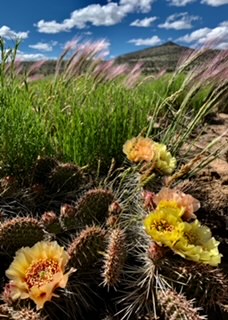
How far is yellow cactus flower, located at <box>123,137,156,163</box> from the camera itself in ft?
8.05

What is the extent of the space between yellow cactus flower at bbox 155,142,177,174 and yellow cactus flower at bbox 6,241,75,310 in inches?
32.3

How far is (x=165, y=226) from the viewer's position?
1.94 m

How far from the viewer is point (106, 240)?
1925mm

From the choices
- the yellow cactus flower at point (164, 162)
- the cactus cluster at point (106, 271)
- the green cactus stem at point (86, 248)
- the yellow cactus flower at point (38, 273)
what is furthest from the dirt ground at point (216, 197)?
the yellow cactus flower at point (38, 273)

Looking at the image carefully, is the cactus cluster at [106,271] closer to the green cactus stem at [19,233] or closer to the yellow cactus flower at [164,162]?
the green cactus stem at [19,233]

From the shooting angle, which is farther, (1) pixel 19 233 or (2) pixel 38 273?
(1) pixel 19 233

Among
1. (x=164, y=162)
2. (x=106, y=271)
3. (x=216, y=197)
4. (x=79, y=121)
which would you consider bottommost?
(x=216, y=197)

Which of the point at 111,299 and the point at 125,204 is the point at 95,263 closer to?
the point at 111,299

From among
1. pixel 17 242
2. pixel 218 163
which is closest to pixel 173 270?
pixel 17 242

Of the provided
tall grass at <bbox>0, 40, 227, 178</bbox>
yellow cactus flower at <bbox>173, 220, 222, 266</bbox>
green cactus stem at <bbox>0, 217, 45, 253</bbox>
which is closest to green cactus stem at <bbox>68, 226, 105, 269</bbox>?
green cactus stem at <bbox>0, 217, 45, 253</bbox>

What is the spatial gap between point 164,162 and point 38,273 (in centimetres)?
95

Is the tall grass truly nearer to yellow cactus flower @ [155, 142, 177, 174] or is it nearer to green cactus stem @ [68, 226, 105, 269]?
yellow cactus flower @ [155, 142, 177, 174]

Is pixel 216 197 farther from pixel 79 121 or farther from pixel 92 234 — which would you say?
pixel 92 234

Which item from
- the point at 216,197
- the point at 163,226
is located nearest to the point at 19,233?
the point at 163,226
